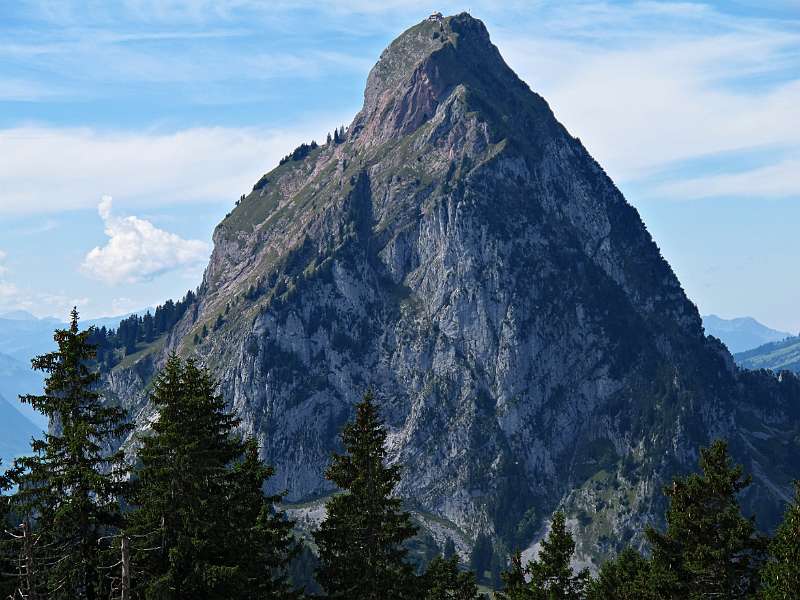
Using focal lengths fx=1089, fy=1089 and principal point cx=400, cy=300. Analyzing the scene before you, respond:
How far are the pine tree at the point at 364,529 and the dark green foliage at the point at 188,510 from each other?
9963 millimetres

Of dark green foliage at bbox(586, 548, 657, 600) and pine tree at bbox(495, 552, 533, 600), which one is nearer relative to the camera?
dark green foliage at bbox(586, 548, 657, 600)

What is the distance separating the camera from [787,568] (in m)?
64.8

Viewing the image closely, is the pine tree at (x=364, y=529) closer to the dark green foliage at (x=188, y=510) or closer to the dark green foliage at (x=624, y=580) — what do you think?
the dark green foliage at (x=188, y=510)

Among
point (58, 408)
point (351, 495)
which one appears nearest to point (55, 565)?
point (58, 408)

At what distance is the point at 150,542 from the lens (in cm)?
6512

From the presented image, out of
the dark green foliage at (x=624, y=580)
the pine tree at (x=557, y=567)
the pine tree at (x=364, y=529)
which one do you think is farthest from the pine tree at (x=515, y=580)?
the pine tree at (x=364, y=529)

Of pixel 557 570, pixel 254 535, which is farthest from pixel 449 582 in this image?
pixel 254 535

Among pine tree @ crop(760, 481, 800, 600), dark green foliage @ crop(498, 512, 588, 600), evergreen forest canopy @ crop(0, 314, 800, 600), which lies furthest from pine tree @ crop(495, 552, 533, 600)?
pine tree @ crop(760, 481, 800, 600)

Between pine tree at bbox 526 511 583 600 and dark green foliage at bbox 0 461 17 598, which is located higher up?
dark green foliage at bbox 0 461 17 598

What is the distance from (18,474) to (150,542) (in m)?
8.86

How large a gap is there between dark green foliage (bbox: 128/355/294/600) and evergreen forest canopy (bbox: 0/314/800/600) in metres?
0.10

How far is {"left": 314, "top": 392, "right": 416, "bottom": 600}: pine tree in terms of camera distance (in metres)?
81.1

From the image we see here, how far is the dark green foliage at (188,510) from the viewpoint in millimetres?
64500

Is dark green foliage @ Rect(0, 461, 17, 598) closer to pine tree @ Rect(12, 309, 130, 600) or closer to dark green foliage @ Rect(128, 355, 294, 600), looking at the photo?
pine tree @ Rect(12, 309, 130, 600)
